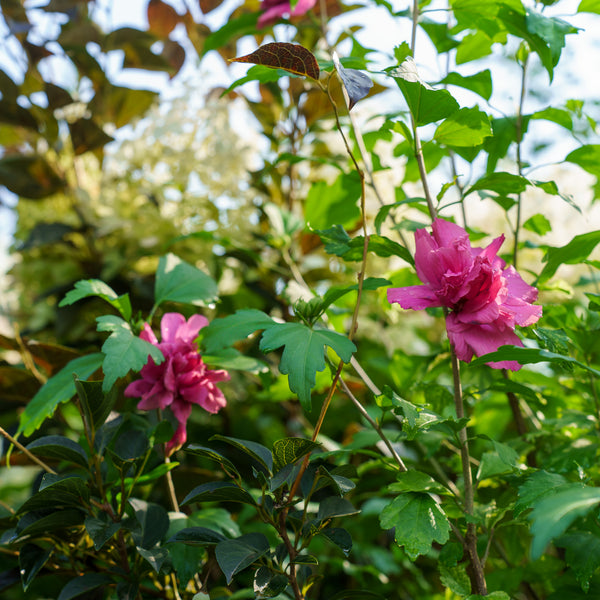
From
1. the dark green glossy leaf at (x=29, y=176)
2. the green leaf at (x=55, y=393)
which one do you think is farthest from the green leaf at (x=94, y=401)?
the dark green glossy leaf at (x=29, y=176)

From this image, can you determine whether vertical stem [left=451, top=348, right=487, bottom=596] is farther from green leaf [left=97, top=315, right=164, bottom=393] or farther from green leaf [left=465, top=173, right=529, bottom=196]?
green leaf [left=97, top=315, right=164, bottom=393]

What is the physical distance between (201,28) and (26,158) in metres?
0.55

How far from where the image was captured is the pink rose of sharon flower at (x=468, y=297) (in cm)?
54

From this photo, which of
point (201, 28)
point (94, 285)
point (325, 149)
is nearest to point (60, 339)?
point (94, 285)

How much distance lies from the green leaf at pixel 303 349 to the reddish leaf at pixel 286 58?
264 millimetres

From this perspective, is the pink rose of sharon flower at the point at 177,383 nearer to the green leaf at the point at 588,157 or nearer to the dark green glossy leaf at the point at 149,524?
the dark green glossy leaf at the point at 149,524

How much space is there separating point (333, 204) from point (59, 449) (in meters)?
0.57

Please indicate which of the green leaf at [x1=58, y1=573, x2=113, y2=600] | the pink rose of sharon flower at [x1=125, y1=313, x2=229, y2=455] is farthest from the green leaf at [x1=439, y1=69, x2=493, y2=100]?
the green leaf at [x1=58, y1=573, x2=113, y2=600]

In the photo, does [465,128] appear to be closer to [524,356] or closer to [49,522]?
[524,356]

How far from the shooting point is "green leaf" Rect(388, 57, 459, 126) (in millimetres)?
538

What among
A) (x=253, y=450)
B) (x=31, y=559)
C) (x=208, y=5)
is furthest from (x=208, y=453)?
(x=208, y=5)

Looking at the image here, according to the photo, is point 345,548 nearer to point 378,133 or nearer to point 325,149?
point 378,133

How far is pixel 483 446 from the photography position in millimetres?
1071

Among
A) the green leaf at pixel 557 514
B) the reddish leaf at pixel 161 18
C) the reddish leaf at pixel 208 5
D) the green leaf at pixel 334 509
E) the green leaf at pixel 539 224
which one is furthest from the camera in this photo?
the reddish leaf at pixel 161 18
